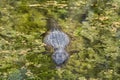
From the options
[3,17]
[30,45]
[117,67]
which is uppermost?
[3,17]

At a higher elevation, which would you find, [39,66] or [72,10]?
[72,10]

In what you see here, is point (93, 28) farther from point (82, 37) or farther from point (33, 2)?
point (33, 2)

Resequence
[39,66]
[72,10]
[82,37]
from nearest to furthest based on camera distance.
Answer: [39,66] < [82,37] < [72,10]

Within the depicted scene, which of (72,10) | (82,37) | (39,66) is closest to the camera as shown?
(39,66)

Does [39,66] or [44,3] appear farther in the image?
[44,3]

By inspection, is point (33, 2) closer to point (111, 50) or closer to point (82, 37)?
point (82, 37)

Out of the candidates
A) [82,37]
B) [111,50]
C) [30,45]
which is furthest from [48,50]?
[111,50]
